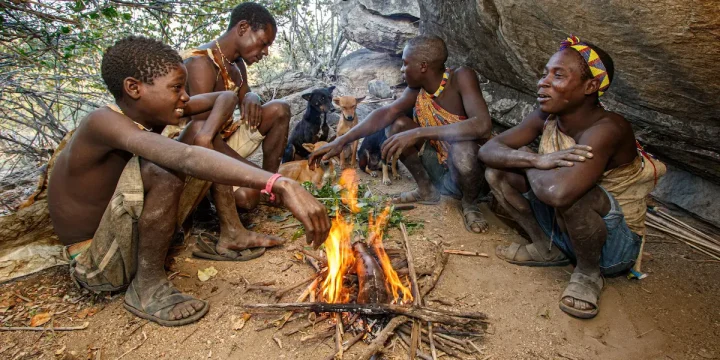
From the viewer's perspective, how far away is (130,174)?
8.70ft

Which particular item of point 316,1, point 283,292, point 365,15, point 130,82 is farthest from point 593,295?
point 316,1

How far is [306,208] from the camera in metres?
2.19

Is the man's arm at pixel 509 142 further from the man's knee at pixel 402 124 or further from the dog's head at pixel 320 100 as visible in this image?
the dog's head at pixel 320 100

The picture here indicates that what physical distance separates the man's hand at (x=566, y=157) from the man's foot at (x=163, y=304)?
2.76 metres

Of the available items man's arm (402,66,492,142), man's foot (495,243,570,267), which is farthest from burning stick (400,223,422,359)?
man's arm (402,66,492,142)

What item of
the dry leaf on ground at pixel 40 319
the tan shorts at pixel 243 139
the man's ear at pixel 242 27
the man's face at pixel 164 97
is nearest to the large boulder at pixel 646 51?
the man's ear at pixel 242 27

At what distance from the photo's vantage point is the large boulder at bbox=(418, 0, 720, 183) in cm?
261

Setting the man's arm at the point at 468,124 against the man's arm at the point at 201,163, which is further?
the man's arm at the point at 468,124

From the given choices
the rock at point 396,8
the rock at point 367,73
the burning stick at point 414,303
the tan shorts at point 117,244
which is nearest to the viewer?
the burning stick at point 414,303

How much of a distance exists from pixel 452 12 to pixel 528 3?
1.92m

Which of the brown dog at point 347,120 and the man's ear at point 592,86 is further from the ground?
the man's ear at point 592,86

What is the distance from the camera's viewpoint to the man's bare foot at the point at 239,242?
3.64 m

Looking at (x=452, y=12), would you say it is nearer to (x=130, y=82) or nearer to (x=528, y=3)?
(x=528, y=3)

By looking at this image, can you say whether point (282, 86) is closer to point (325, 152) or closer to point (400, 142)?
point (325, 152)
